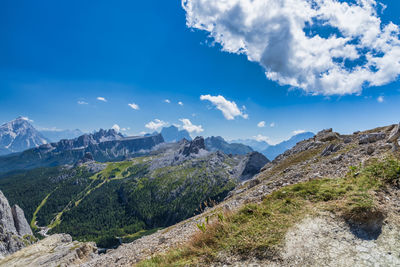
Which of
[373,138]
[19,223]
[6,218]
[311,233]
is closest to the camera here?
[311,233]

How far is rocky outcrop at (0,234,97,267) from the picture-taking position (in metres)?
31.6

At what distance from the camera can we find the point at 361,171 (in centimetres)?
1250

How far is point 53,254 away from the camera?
39.6m

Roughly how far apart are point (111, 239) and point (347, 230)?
208 metres

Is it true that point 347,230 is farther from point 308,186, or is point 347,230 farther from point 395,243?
point 308,186

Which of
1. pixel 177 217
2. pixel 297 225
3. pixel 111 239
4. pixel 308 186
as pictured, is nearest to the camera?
pixel 297 225

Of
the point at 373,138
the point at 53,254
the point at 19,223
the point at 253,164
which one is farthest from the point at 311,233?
the point at 253,164

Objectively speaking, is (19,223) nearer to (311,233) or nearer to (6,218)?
(6,218)

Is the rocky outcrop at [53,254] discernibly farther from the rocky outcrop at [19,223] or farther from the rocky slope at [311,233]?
the rocky outcrop at [19,223]

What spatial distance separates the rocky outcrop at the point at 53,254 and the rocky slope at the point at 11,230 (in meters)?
29.5

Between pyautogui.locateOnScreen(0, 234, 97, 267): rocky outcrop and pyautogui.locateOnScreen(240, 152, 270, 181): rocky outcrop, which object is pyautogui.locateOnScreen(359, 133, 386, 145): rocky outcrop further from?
pyautogui.locateOnScreen(240, 152, 270, 181): rocky outcrop

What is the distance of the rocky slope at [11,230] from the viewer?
244 ft

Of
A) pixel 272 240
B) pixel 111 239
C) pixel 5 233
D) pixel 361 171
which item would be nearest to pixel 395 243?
pixel 272 240

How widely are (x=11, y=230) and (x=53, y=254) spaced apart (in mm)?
87898
